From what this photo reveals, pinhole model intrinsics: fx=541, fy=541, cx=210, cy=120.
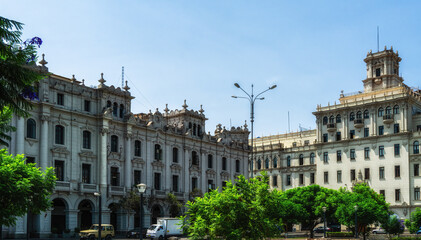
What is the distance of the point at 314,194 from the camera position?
2640 inches

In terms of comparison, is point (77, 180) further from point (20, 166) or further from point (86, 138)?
point (20, 166)

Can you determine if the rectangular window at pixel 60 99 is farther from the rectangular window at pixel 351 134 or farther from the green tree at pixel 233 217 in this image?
the rectangular window at pixel 351 134

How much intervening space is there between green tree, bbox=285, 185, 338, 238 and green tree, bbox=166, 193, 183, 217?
13943 millimetres

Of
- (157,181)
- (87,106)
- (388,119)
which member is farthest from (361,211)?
(87,106)

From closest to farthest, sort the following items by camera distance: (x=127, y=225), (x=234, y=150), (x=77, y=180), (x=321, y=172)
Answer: (x=77, y=180) < (x=127, y=225) < (x=234, y=150) < (x=321, y=172)

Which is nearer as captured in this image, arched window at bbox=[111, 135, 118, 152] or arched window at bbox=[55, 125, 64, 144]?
arched window at bbox=[55, 125, 64, 144]

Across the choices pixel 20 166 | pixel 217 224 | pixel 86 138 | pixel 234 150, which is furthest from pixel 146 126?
pixel 217 224

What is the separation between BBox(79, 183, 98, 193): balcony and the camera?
57.0m

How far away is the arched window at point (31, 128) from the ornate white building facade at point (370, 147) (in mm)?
54632

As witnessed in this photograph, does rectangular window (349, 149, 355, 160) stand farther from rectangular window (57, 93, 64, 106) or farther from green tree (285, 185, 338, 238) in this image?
rectangular window (57, 93, 64, 106)

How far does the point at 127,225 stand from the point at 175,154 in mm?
12807

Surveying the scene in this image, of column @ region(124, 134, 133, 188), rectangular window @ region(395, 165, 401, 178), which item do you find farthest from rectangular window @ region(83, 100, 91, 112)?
rectangular window @ region(395, 165, 401, 178)

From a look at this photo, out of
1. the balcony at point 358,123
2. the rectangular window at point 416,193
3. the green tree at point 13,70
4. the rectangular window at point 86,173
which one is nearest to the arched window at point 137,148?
the rectangular window at point 86,173

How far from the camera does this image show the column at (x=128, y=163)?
62684 mm
